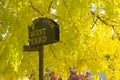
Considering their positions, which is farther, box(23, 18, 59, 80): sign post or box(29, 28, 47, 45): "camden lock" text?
box(29, 28, 47, 45): "camden lock" text

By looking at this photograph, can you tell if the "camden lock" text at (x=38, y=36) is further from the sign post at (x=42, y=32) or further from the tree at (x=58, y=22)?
the tree at (x=58, y=22)

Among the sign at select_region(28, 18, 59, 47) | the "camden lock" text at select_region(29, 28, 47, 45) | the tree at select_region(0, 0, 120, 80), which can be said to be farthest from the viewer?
the "camden lock" text at select_region(29, 28, 47, 45)

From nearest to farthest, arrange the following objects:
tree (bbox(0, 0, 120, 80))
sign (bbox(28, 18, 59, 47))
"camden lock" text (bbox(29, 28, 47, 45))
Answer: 1. tree (bbox(0, 0, 120, 80))
2. sign (bbox(28, 18, 59, 47))
3. "camden lock" text (bbox(29, 28, 47, 45))

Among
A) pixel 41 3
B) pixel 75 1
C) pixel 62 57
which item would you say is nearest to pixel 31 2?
pixel 41 3

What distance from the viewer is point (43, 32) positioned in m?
5.09

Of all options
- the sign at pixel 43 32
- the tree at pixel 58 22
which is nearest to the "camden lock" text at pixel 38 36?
the sign at pixel 43 32

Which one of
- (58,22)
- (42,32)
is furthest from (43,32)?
(58,22)

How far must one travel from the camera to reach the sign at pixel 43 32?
4.88 meters

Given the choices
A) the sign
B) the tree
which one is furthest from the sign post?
the tree

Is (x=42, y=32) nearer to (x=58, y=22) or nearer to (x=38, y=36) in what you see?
(x=38, y=36)

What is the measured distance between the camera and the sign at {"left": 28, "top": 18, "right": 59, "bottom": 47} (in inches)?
192

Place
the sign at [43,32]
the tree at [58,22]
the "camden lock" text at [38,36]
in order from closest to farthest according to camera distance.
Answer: the tree at [58,22] < the sign at [43,32] < the "camden lock" text at [38,36]

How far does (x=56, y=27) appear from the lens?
4879mm

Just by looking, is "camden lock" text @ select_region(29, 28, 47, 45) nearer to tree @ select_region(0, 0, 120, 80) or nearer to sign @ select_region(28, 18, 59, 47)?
sign @ select_region(28, 18, 59, 47)
